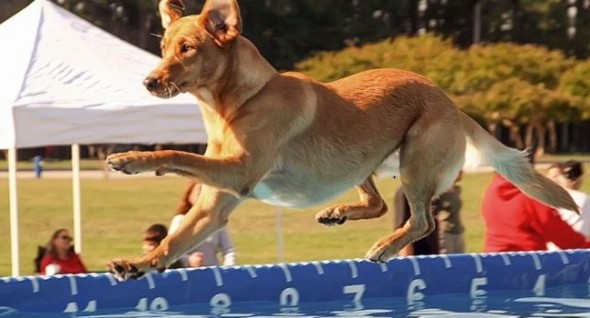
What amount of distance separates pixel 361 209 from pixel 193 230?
1.22 meters

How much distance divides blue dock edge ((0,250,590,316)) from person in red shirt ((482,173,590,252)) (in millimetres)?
301

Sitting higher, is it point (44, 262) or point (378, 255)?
point (378, 255)

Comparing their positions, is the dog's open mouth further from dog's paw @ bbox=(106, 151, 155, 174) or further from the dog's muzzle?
dog's paw @ bbox=(106, 151, 155, 174)

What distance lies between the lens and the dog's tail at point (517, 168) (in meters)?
7.34

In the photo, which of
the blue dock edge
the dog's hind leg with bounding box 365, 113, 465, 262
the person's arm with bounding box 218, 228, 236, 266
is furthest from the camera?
the person's arm with bounding box 218, 228, 236, 266

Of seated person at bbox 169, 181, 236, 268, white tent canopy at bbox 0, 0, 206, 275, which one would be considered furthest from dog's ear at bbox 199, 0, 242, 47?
seated person at bbox 169, 181, 236, 268

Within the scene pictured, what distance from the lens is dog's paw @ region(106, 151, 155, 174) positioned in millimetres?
5484

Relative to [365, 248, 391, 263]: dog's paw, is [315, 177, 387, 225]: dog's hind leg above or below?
above

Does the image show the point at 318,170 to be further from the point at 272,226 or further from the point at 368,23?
the point at 368,23

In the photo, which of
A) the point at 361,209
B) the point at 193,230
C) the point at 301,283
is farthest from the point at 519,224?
the point at 193,230

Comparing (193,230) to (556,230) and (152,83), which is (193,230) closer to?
(152,83)

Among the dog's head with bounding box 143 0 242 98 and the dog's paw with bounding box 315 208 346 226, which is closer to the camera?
the dog's head with bounding box 143 0 242 98

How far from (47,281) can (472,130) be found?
302 centimetres

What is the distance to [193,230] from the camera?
624 cm
